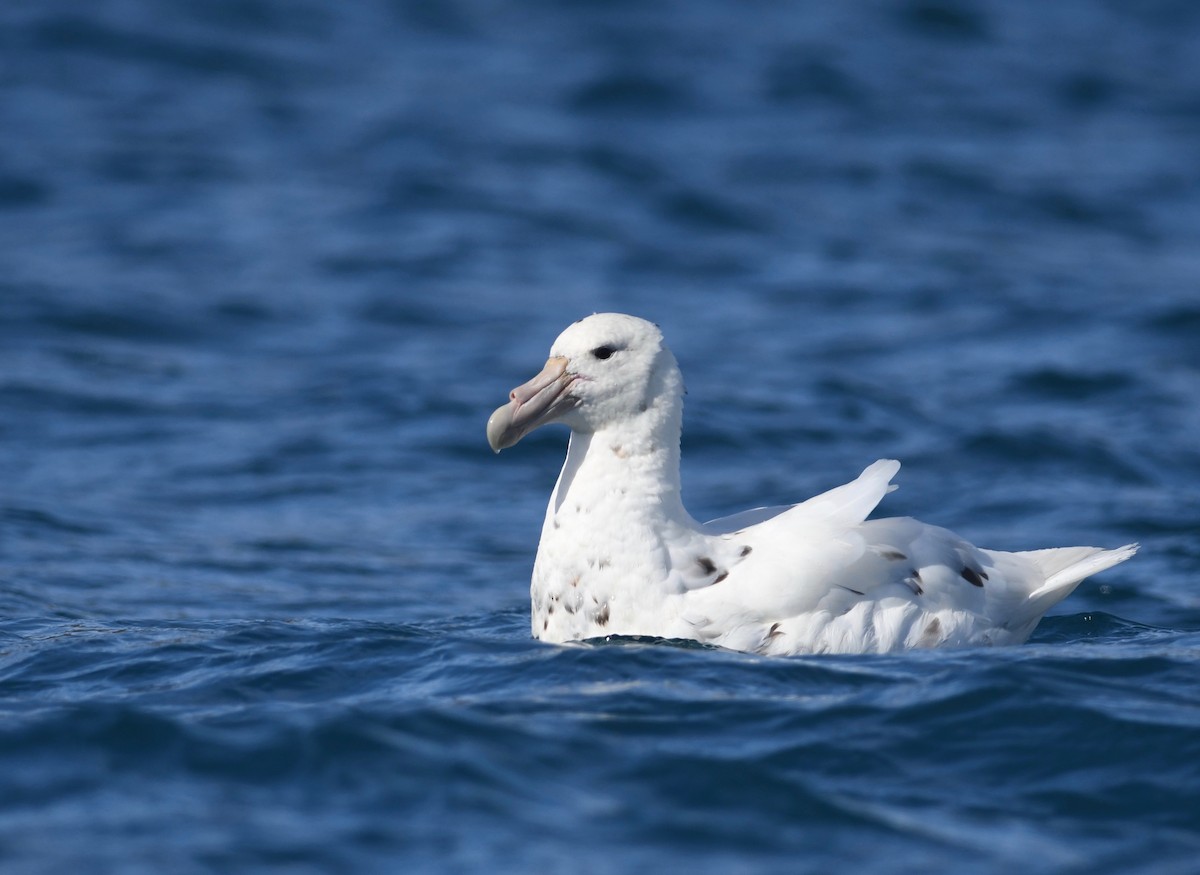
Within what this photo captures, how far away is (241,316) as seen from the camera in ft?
50.6

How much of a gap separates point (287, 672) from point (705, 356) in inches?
316

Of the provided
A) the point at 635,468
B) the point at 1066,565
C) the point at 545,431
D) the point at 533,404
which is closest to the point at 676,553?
the point at 635,468

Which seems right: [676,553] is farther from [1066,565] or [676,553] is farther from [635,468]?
[1066,565]

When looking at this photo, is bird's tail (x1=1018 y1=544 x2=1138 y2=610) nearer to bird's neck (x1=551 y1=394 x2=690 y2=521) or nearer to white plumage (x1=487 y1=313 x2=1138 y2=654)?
white plumage (x1=487 y1=313 x2=1138 y2=654)

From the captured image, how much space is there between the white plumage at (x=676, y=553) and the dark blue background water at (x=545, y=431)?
0.27m

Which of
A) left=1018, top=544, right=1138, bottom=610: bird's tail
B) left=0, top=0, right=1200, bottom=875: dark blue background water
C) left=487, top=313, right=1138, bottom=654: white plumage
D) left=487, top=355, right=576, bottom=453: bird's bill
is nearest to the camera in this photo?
left=0, top=0, right=1200, bottom=875: dark blue background water

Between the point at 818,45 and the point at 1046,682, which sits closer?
the point at 1046,682

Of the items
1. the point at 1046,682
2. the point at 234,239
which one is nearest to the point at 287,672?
the point at 1046,682

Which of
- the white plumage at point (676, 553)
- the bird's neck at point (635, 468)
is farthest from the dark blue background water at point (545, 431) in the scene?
the bird's neck at point (635, 468)

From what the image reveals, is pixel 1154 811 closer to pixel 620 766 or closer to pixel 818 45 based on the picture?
pixel 620 766

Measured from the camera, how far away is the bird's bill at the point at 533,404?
7.58m

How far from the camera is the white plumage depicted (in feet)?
23.9

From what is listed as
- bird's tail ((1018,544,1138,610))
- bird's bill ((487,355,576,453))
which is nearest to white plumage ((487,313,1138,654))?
bird's bill ((487,355,576,453))

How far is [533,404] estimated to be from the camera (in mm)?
7582
